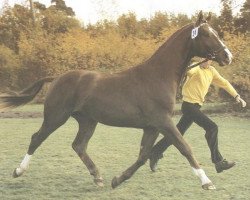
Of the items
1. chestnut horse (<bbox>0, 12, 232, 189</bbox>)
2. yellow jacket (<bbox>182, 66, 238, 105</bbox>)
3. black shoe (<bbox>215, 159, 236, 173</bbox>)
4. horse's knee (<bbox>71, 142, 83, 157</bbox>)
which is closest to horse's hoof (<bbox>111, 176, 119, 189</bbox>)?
chestnut horse (<bbox>0, 12, 232, 189</bbox>)

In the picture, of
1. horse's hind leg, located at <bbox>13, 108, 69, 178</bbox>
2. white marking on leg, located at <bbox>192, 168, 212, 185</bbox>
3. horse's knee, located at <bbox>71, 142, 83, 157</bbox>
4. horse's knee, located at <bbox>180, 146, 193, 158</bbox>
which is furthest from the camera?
horse's knee, located at <bbox>71, 142, 83, 157</bbox>

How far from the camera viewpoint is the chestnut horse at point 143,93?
582cm

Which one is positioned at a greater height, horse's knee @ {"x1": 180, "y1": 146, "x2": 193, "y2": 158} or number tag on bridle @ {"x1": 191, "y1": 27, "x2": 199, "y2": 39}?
number tag on bridle @ {"x1": 191, "y1": 27, "x2": 199, "y2": 39}

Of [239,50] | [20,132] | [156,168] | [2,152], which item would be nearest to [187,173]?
[156,168]

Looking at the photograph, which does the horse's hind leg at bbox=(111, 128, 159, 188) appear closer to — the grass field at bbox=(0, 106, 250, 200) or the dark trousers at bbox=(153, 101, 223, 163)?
the grass field at bbox=(0, 106, 250, 200)

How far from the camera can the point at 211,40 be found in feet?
19.2

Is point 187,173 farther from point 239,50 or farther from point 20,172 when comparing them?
point 239,50

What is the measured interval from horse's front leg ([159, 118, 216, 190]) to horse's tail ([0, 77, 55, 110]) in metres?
2.20

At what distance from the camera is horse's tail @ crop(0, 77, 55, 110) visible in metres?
7.07

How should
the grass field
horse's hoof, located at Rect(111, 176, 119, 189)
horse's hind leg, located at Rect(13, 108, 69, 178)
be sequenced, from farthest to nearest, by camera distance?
1. horse's hind leg, located at Rect(13, 108, 69, 178)
2. horse's hoof, located at Rect(111, 176, 119, 189)
3. the grass field

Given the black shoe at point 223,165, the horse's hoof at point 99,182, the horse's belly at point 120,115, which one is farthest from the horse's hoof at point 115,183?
the black shoe at point 223,165

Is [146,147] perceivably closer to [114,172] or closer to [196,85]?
[114,172]

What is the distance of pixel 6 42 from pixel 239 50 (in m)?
16.8

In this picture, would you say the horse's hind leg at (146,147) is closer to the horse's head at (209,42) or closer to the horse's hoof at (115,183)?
the horse's hoof at (115,183)
